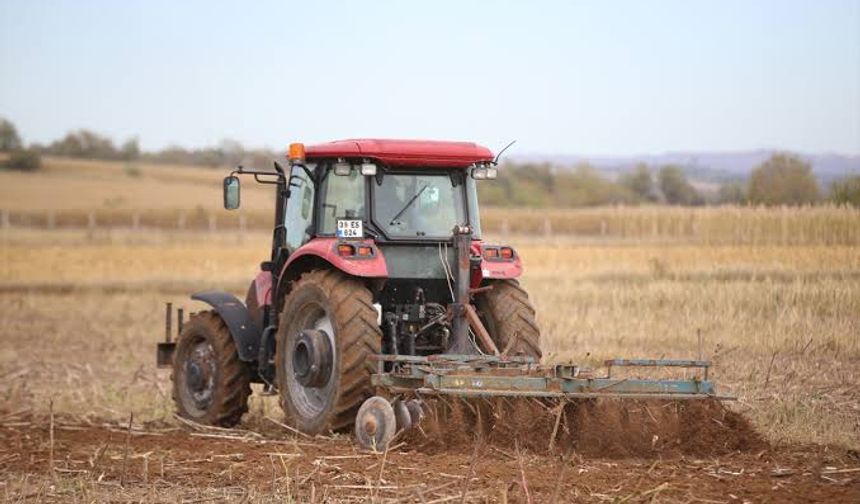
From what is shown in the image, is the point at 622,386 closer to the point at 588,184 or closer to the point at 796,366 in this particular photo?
the point at 796,366

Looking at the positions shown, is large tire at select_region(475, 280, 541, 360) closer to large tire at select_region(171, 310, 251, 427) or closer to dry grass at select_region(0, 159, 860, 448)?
dry grass at select_region(0, 159, 860, 448)

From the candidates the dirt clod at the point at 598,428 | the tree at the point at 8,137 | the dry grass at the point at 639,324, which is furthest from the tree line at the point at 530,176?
the dirt clod at the point at 598,428

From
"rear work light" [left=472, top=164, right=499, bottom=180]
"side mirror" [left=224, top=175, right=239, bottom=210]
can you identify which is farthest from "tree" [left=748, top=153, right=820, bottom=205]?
"side mirror" [left=224, top=175, right=239, bottom=210]

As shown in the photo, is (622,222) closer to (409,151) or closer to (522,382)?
(409,151)

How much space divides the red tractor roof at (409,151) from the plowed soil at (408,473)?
2.32 meters

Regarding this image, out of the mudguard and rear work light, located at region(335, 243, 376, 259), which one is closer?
rear work light, located at region(335, 243, 376, 259)

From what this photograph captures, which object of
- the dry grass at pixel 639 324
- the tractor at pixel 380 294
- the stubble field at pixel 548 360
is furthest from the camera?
the dry grass at pixel 639 324

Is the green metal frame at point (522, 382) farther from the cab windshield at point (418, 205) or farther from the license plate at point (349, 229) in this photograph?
the cab windshield at point (418, 205)

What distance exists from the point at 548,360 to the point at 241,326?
314cm

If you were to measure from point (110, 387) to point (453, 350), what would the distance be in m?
6.30

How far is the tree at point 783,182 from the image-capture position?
2083 centimetres

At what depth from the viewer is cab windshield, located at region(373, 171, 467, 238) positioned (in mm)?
11766

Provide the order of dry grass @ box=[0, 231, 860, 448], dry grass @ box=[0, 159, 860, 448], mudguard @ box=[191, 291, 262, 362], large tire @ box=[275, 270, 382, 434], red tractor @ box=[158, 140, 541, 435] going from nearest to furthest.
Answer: large tire @ box=[275, 270, 382, 434]
red tractor @ box=[158, 140, 541, 435]
mudguard @ box=[191, 291, 262, 362]
dry grass @ box=[0, 231, 860, 448]
dry grass @ box=[0, 159, 860, 448]

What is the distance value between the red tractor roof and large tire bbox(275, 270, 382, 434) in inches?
40.1
